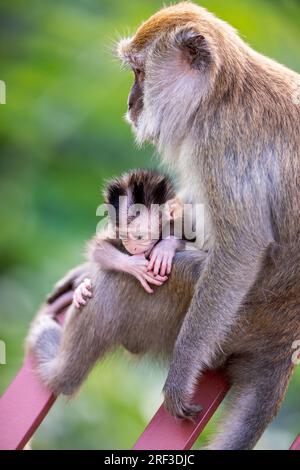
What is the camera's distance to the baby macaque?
2803mm

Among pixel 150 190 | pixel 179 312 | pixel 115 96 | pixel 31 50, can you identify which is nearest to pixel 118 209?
pixel 150 190

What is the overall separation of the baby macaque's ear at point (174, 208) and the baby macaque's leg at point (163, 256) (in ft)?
0.40

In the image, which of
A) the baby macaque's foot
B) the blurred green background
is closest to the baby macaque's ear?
the baby macaque's foot

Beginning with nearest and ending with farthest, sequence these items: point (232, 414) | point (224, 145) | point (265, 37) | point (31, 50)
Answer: point (224, 145) < point (232, 414) < point (265, 37) < point (31, 50)

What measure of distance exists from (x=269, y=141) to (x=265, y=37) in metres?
2.77

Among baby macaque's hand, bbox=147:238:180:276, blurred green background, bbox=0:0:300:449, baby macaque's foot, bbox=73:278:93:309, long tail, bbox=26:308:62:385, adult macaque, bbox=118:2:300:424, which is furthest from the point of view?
blurred green background, bbox=0:0:300:449

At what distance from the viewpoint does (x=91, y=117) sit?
17.8ft

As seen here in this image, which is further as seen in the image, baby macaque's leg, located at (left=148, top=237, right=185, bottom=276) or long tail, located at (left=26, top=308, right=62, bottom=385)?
long tail, located at (left=26, top=308, right=62, bottom=385)

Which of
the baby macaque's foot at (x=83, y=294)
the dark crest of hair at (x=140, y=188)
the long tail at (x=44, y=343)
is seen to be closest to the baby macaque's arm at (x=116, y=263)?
the baby macaque's foot at (x=83, y=294)

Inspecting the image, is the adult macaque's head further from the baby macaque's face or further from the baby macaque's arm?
the baby macaque's arm

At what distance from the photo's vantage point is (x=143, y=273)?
9.15ft

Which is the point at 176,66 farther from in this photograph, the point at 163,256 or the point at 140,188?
the point at 163,256

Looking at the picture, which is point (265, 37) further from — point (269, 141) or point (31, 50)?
point (269, 141)

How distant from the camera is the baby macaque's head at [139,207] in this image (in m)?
2.85
